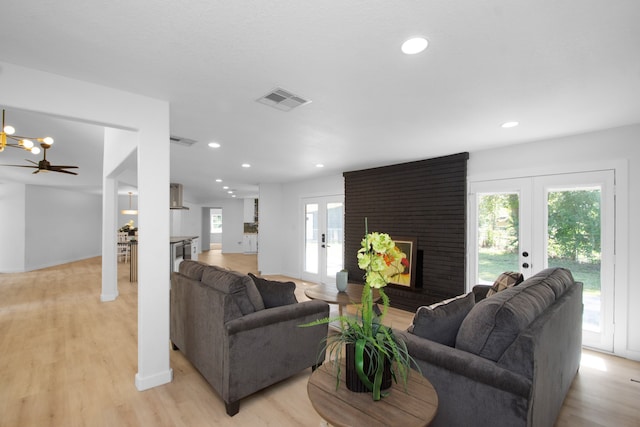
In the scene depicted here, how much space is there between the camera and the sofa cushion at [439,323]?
1.83m

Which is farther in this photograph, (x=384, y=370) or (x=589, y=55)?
(x=589, y=55)

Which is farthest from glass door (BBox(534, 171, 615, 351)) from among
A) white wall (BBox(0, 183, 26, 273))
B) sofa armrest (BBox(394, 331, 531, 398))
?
white wall (BBox(0, 183, 26, 273))

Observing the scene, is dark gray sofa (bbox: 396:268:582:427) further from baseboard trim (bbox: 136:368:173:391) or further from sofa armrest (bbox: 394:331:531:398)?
baseboard trim (bbox: 136:368:173:391)

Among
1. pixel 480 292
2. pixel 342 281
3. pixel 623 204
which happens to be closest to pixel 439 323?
pixel 480 292

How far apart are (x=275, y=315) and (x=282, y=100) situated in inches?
72.3

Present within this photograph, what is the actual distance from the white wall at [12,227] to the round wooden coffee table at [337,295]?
8949 millimetres

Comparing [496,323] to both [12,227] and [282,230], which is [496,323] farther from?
[12,227]

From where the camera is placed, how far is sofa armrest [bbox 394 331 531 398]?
1.44 m

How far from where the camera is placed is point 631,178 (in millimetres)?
3211

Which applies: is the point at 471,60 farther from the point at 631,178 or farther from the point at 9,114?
the point at 9,114

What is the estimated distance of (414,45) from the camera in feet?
5.82

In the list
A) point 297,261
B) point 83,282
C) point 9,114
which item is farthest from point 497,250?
point 83,282

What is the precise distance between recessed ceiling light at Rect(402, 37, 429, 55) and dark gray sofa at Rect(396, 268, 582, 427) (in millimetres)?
1567

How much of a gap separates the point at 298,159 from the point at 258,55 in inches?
122
